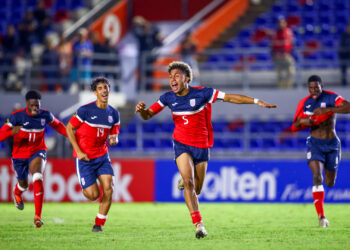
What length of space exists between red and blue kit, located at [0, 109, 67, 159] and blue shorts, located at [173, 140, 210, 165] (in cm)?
274

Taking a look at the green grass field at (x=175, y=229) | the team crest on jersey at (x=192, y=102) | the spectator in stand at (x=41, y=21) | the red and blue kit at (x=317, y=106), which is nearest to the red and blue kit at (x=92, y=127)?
the green grass field at (x=175, y=229)

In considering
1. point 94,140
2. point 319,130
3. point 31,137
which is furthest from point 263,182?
point 94,140

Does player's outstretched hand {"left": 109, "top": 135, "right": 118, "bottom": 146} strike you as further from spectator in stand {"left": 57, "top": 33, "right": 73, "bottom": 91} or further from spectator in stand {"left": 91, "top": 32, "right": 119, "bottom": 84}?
spectator in stand {"left": 57, "top": 33, "right": 73, "bottom": 91}

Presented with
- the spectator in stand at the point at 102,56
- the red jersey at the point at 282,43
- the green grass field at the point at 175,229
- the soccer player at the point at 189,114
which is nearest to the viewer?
the green grass field at the point at 175,229

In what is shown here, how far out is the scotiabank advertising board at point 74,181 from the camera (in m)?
18.0

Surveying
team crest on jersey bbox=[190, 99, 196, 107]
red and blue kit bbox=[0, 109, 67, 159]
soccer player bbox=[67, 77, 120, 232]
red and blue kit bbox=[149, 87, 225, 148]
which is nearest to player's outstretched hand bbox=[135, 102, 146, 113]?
red and blue kit bbox=[149, 87, 225, 148]

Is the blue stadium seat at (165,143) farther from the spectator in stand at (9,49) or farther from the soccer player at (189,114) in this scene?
the soccer player at (189,114)

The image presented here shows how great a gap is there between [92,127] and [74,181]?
759cm

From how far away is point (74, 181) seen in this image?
59.1 feet

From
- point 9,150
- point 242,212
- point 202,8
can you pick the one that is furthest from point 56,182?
point 202,8

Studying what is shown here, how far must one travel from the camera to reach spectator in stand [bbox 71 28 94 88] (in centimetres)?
2030

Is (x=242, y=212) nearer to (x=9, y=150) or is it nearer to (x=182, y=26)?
(x=9, y=150)

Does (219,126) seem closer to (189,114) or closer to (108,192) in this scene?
(108,192)

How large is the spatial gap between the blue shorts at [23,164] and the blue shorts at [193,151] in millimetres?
3033
